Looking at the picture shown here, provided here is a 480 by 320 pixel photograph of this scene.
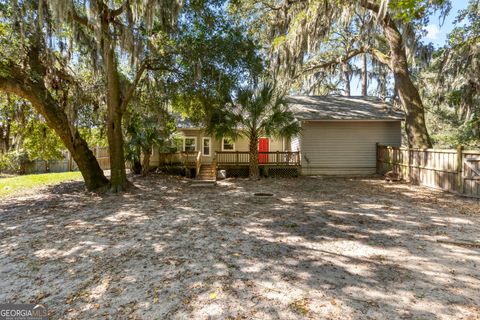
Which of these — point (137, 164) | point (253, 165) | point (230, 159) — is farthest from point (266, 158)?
point (137, 164)

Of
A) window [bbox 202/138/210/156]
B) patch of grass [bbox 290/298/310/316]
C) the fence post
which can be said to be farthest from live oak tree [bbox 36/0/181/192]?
the fence post

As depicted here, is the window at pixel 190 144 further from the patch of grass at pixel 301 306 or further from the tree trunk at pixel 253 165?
the patch of grass at pixel 301 306

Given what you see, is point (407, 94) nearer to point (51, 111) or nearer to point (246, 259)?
point (246, 259)

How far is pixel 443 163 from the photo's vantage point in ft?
29.7

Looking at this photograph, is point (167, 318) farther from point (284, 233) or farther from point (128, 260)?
point (284, 233)

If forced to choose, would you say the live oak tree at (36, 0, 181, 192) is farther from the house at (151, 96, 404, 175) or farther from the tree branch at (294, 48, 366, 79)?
the tree branch at (294, 48, 366, 79)

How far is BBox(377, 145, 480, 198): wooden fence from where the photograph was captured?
313 inches

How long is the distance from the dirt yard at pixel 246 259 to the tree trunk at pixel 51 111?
2.23m

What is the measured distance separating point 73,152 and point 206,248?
7281mm

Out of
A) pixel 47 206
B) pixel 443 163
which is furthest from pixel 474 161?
pixel 47 206

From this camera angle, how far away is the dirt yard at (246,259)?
9.06 feet

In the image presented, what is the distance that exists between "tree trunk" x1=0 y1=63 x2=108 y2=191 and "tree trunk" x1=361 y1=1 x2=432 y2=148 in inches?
505

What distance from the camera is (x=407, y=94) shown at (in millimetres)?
12336

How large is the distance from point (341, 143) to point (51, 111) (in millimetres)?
12358
